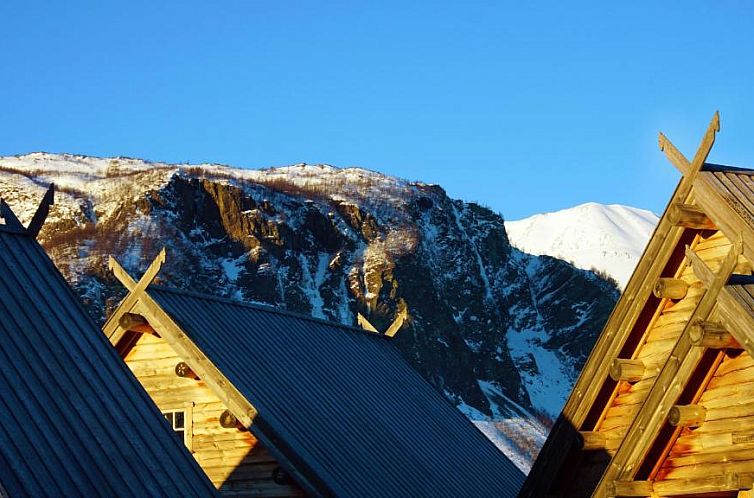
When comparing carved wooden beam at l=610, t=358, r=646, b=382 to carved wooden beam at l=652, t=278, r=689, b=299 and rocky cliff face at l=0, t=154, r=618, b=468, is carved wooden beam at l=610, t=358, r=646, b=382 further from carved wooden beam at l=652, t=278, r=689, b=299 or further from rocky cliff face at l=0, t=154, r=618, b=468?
rocky cliff face at l=0, t=154, r=618, b=468

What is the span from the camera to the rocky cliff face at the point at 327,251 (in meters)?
109

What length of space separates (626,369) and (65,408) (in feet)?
18.6

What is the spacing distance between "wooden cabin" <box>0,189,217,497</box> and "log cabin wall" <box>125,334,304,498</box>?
19.2ft

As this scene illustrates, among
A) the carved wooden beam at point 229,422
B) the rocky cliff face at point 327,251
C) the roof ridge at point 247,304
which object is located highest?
the rocky cliff face at point 327,251

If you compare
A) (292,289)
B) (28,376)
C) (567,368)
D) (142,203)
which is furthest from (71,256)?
(28,376)

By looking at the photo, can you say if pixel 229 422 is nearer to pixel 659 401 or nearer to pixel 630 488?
pixel 630 488

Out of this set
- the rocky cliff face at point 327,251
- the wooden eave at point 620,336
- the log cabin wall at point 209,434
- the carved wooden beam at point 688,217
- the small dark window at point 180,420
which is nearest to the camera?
the carved wooden beam at point 688,217

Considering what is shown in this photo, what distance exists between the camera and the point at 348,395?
2144 cm

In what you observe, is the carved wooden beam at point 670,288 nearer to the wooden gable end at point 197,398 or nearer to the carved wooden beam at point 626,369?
the carved wooden beam at point 626,369

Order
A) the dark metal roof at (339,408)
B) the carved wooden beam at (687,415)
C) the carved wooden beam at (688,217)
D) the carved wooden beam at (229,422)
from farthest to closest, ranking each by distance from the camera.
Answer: the carved wooden beam at (229,422) → the dark metal roof at (339,408) → the carved wooden beam at (688,217) → the carved wooden beam at (687,415)

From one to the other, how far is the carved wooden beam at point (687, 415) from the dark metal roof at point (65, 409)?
4.59m

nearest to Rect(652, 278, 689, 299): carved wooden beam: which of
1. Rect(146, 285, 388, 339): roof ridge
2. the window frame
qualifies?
the window frame

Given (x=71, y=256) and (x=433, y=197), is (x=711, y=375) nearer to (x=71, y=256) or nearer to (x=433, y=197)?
(x=71, y=256)

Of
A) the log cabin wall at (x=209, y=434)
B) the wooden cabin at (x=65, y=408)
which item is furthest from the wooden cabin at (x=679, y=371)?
the log cabin wall at (x=209, y=434)
